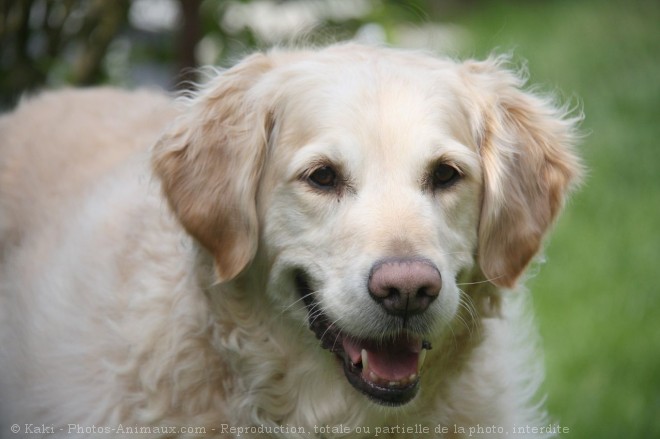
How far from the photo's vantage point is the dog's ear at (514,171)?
12.1 ft

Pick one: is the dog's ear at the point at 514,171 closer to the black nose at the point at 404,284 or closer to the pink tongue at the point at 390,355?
the pink tongue at the point at 390,355

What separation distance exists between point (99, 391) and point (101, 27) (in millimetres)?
3151

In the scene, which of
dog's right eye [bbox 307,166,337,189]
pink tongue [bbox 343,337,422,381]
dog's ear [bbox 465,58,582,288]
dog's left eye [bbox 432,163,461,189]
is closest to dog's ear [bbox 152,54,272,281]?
dog's right eye [bbox 307,166,337,189]

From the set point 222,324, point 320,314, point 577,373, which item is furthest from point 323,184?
point 577,373

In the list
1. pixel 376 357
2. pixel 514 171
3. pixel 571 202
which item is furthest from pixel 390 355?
pixel 571 202

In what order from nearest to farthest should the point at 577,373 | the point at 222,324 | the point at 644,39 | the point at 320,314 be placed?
the point at 320,314, the point at 222,324, the point at 577,373, the point at 644,39

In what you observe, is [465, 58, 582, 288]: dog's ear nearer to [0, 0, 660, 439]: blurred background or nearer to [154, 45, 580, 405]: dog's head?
[154, 45, 580, 405]: dog's head

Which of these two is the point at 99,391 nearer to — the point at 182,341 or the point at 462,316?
the point at 182,341

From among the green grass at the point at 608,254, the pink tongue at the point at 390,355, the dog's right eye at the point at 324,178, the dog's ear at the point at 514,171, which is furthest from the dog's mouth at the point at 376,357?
the green grass at the point at 608,254

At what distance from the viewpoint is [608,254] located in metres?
7.54

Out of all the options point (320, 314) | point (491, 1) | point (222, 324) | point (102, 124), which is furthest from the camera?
point (491, 1)

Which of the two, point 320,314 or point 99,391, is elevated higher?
point 320,314

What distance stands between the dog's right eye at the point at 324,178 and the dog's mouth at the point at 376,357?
35 centimetres

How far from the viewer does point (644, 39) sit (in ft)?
42.6
